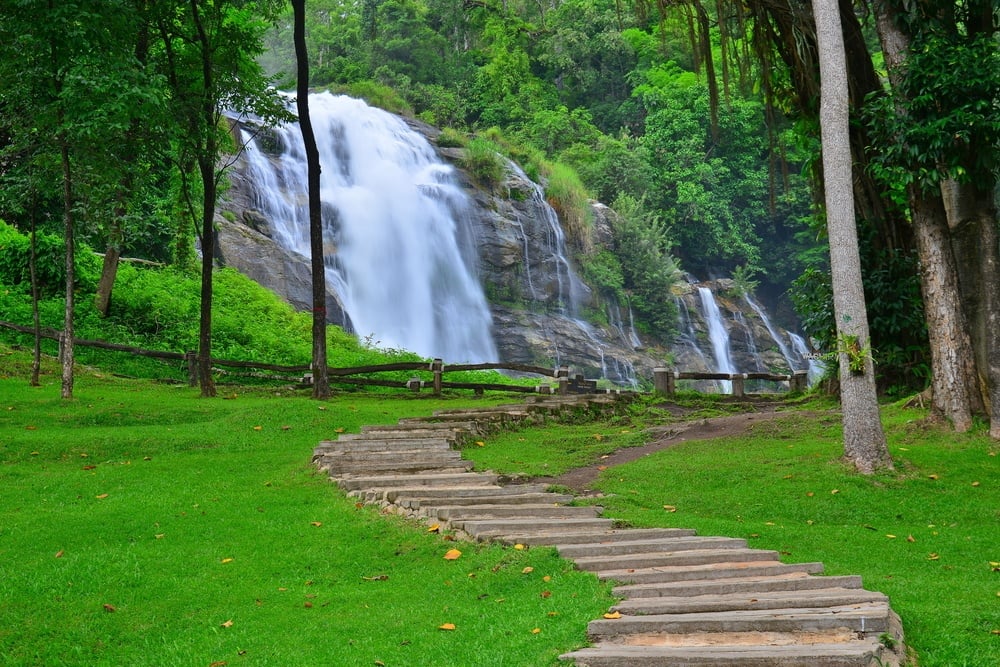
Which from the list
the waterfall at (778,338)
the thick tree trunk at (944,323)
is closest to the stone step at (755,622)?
the thick tree trunk at (944,323)

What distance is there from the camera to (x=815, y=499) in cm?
962

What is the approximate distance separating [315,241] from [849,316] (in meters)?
10.1

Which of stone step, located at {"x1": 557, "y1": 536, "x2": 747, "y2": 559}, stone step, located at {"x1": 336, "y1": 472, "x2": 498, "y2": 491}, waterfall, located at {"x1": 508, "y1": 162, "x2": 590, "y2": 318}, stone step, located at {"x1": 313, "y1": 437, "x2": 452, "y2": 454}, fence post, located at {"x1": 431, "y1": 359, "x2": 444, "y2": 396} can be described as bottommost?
stone step, located at {"x1": 557, "y1": 536, "x2": 747, "y2": 559}

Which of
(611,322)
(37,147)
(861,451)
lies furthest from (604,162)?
(861,451)

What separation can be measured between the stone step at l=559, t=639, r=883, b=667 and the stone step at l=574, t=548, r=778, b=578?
4.87 ft

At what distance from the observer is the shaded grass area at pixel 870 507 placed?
5.81 metres

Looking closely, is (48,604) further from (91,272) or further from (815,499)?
(91,272)

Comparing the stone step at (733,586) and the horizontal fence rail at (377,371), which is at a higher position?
the horizontal fence rail at (377,371)

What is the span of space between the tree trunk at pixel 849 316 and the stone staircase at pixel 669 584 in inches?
144

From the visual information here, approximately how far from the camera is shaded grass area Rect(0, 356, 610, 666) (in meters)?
5.49

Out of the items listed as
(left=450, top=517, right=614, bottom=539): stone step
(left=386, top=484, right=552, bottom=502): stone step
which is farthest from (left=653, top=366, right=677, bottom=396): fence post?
(left=450, top=517, right=614, bottom=539): stone step

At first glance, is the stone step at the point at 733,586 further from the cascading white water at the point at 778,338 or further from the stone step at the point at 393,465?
the cascading white water at the point at 778,338

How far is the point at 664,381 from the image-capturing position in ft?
68.3

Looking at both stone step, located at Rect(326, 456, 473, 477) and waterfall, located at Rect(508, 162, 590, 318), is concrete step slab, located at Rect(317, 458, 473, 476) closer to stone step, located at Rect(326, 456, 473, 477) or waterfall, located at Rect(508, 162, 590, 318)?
stone step, located at Rect(326, 456, 473, 477)
